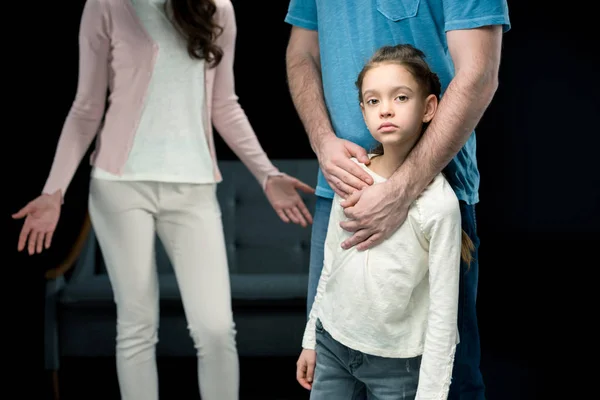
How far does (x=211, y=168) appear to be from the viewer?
264 centimetres

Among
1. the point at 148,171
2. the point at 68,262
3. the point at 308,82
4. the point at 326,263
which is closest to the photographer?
the point at 326,263

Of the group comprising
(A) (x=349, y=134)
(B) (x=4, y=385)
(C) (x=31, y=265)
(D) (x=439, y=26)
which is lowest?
(B) (x=4, y=385)

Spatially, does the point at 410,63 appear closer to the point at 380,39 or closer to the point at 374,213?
the point at 380,39

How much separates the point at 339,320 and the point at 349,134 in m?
0.42

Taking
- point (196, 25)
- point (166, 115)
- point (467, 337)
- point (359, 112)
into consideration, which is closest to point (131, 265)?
point (166, 115)

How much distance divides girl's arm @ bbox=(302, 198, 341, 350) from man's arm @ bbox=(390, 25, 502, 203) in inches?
7.6

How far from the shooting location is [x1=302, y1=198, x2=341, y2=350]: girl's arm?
5.98 ft

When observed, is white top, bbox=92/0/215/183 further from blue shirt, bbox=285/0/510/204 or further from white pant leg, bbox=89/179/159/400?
blue shirt, bbox=285/0/510/204

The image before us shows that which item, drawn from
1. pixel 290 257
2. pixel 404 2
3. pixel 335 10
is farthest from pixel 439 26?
pixel 290 257

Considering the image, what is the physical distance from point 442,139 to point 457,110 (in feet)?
0.21

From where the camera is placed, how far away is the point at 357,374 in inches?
69.3

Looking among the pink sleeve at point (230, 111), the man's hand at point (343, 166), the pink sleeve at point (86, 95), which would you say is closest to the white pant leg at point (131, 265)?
the pink sleeve at point (86, 95)

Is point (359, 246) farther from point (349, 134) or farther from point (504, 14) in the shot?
point (504, 14)

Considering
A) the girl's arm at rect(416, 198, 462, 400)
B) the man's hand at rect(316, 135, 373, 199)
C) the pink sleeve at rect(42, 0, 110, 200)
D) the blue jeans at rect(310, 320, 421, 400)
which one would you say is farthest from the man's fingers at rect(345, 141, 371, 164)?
the pink sleeve at rect(42, 0, 110, 200)
